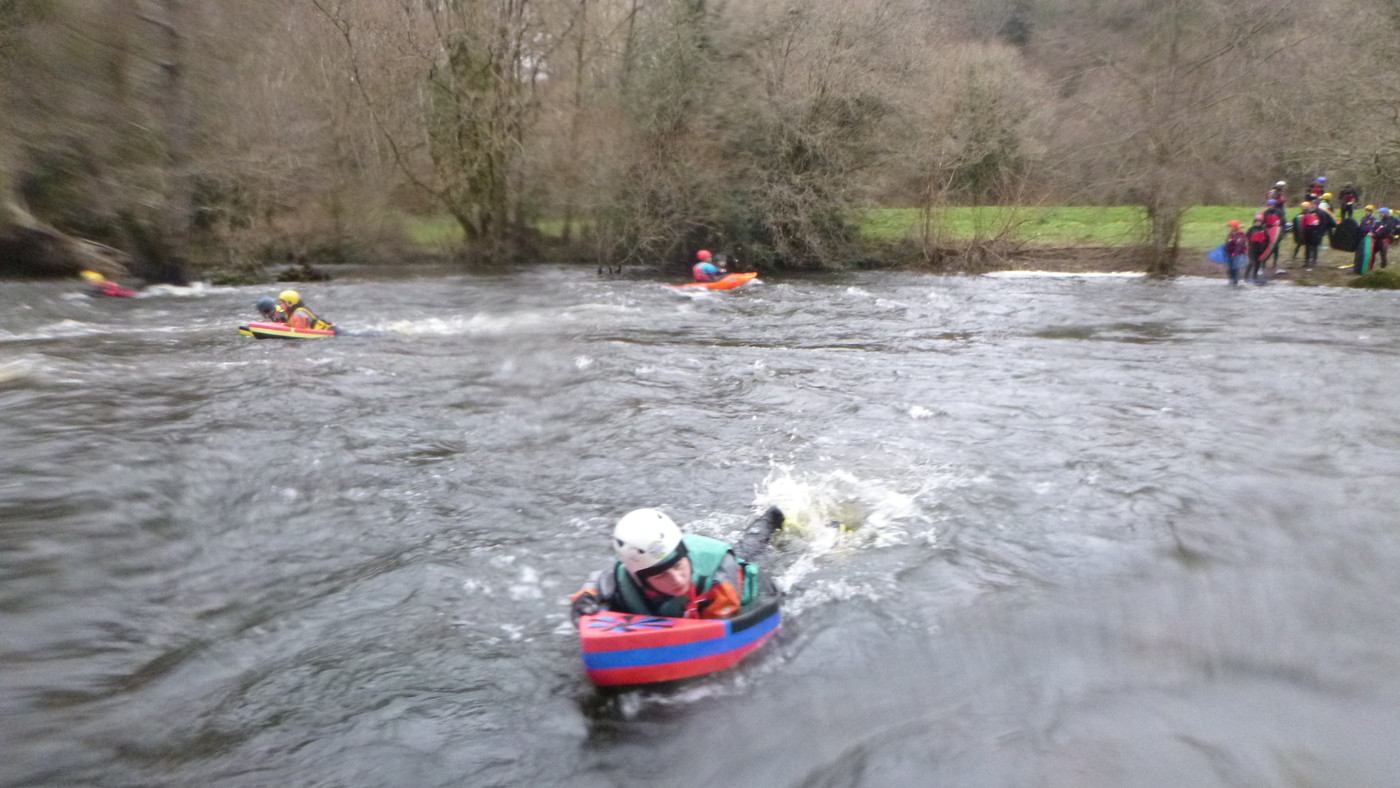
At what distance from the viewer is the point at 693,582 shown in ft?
20.4

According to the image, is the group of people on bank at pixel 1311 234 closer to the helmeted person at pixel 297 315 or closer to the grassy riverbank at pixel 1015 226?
the grassy riverbank at pixel 1015 226

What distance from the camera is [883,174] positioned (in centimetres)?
2789

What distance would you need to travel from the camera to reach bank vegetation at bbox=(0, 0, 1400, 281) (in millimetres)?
24641

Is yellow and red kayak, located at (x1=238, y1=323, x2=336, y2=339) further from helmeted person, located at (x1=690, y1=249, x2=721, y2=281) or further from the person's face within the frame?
the person's face

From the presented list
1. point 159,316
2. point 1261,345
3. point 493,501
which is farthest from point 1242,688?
point 159,316

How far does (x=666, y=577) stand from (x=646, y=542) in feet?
1.28

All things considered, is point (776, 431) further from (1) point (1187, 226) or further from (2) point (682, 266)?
(1) point (1187, 226)

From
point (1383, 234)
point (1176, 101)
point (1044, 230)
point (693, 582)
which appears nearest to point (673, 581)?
point (693, 582)

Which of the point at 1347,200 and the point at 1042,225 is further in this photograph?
the point at 1042,225

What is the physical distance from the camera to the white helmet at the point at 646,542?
569 cm

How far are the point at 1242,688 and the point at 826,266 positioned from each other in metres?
23.9

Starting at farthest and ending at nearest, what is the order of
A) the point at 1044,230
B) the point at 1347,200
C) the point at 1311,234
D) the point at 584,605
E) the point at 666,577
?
the point at 1044,230 < the point at 1311,234 < the point at 1347,200 < the point at 584,605 < the point at 666,577

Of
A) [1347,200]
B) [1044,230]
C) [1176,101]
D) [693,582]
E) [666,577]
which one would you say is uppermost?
[1176,101]

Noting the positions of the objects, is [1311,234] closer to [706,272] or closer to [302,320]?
[706,272]
